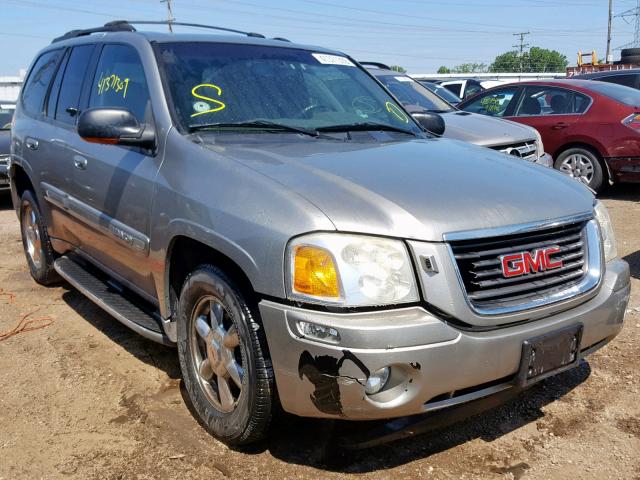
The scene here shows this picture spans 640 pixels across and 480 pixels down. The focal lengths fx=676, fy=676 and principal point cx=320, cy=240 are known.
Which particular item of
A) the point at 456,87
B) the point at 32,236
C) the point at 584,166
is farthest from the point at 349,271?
the point at 456,87

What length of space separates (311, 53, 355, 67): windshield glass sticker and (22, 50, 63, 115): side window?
2.02m

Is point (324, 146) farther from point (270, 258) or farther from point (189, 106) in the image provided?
point (270, 258)

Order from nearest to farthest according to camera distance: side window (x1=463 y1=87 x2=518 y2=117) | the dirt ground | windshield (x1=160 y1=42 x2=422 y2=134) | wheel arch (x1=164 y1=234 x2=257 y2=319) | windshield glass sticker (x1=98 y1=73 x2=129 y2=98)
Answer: wheel arch (x1=164 y1=234 x2=257 y2=319), the dirt ground, windshield (x1=160 y1=42 x2=422 y2=134), windshield glass sticker (x1=98 y1=73 x2=129 y2=98), side window (x1=463 y1=87 x2=518 y2=117)

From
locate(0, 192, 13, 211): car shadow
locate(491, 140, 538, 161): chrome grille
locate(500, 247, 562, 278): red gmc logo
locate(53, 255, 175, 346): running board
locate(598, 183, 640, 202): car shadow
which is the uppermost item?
locate(500, 247, 562, 278): red gmc logo

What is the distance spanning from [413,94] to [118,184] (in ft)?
19.1

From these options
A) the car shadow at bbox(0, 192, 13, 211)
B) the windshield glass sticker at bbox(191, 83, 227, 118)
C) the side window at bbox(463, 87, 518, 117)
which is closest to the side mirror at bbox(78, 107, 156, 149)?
the windshield glass sticker at bbox(191, 83, 227, 118)

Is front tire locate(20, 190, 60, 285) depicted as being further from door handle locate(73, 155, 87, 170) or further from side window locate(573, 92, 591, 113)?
side window locate(573, 92, 591, 113)

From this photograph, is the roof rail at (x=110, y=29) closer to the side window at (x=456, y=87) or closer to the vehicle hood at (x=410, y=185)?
the vehicle hood at (x=410, y=185)

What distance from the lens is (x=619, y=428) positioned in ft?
10.4

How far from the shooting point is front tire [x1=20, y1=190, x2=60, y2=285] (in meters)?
5.14

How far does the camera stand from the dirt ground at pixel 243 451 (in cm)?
285

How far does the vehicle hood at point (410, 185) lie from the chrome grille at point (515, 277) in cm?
7

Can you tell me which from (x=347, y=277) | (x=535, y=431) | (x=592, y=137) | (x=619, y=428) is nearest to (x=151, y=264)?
(x=347, y=277)

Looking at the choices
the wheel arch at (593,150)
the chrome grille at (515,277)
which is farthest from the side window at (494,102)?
the chrome grille at (515,277)
